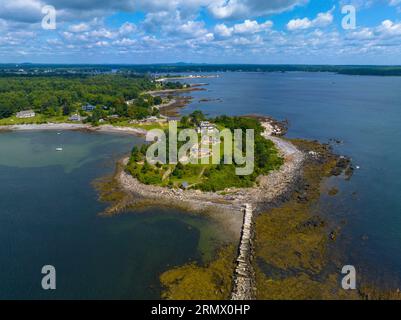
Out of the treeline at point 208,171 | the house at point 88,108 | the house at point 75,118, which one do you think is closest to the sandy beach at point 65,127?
the house at point 75,118

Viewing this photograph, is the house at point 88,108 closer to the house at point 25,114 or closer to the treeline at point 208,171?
the house at point 25,114

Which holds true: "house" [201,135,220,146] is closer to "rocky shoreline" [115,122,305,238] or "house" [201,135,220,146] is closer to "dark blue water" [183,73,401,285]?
"rocky shoreline" [115,122,305,238]

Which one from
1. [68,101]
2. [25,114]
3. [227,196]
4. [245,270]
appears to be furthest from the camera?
[68,101]

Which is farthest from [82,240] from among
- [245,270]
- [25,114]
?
[25,114]

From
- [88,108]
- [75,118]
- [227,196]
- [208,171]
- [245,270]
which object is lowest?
[245,270]

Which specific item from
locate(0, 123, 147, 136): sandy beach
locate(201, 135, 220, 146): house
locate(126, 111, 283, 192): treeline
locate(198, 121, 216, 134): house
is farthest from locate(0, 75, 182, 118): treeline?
locate(126, 111, 283, 192): treeline

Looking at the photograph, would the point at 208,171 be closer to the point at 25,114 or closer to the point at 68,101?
the point at 25,114
